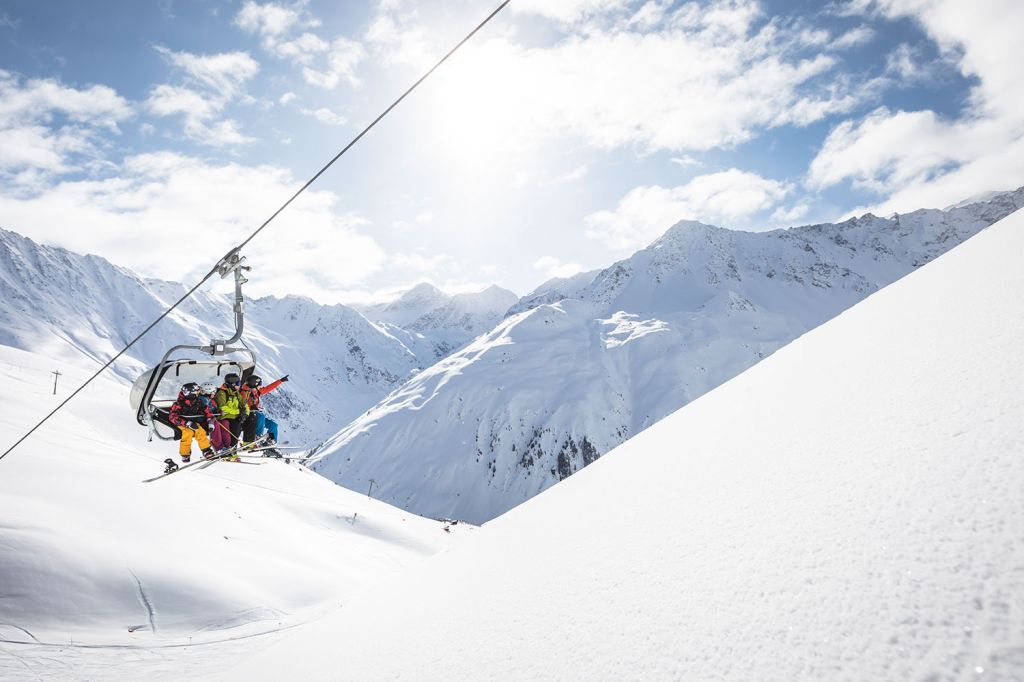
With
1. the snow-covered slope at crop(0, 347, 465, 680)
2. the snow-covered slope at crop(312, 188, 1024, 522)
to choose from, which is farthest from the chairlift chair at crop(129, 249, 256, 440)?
the snow-covered slope at crop(312, 188, 1024, 522)

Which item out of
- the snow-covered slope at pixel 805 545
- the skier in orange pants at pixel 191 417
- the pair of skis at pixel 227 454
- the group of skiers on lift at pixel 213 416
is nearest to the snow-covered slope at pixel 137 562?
the pair of skis at pixel 227 454

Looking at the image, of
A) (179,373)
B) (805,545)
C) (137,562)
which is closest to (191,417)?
(179,373)

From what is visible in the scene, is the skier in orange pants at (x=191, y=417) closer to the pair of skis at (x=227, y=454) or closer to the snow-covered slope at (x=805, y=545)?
the pair of skis at (x=227, y=454)

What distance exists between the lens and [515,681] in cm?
288

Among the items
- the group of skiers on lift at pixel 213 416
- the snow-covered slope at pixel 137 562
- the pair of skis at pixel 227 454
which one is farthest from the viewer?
the snow-covered slope at pixel 137 562

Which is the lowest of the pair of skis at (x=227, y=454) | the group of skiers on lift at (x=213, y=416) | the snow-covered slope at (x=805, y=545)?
the snow-covered slope at (x=805, y=545)

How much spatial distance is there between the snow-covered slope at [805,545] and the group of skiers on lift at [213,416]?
22.1 ft

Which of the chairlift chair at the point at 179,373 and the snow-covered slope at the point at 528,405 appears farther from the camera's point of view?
the snow-covered slope at the point at 528,405

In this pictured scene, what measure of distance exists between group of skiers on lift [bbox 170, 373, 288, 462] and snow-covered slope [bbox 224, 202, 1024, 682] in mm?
6744

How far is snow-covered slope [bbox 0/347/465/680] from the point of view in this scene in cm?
1429

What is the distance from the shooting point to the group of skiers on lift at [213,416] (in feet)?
35.0

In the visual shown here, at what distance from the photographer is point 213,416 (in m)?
10.8

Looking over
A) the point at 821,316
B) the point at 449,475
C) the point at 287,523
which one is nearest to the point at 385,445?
the point at 449,475

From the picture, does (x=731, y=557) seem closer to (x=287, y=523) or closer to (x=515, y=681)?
(x=515, y=681)
